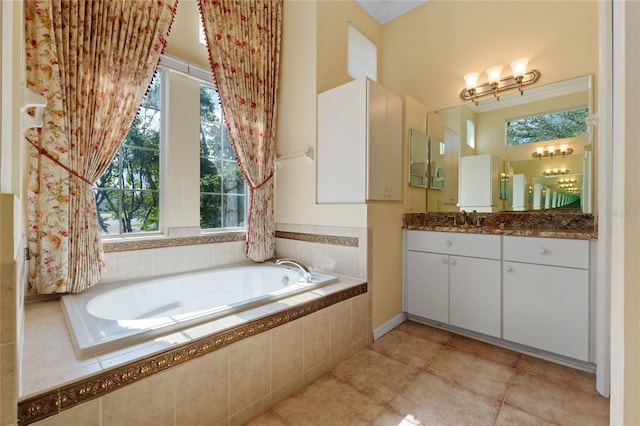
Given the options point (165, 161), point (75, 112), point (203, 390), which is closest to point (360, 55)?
point (165, 161)

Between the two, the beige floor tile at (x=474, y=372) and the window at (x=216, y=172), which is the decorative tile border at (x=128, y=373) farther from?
the window at (x=216, y=172)

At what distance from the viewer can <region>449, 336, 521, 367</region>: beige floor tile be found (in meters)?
1.88

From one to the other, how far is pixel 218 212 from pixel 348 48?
1986 mm

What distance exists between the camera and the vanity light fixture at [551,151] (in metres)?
2.07

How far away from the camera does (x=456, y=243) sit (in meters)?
2.22

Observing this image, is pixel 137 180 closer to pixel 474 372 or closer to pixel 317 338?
pixel 317 338

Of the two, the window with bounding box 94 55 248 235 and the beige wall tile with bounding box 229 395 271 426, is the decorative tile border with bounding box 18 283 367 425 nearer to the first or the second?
the beige wall tile with bounding box 229 395 271 426

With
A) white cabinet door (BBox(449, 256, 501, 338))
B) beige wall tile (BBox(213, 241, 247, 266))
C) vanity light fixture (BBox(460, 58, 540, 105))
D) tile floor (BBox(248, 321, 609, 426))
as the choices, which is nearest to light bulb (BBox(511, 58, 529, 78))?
vanity light fixture (BBox(460, 58, 540, 105))

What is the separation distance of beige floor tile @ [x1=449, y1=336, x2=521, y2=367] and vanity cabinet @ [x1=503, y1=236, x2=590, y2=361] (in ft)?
0.38

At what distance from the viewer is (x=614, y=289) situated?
1.44 feet

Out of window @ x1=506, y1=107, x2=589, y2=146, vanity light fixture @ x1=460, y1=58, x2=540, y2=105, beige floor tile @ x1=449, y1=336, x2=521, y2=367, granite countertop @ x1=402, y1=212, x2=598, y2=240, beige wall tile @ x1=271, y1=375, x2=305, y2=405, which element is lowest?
beige floor tile @ x1=449, y1=336, x2=521, y2=367

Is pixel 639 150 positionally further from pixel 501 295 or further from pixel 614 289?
pixel 501 295

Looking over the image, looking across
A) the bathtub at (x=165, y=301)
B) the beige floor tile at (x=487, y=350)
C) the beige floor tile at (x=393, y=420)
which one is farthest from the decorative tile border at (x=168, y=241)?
the beige floor tile at (x=487, y=350)

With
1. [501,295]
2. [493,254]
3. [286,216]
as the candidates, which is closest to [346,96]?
[286,216]
